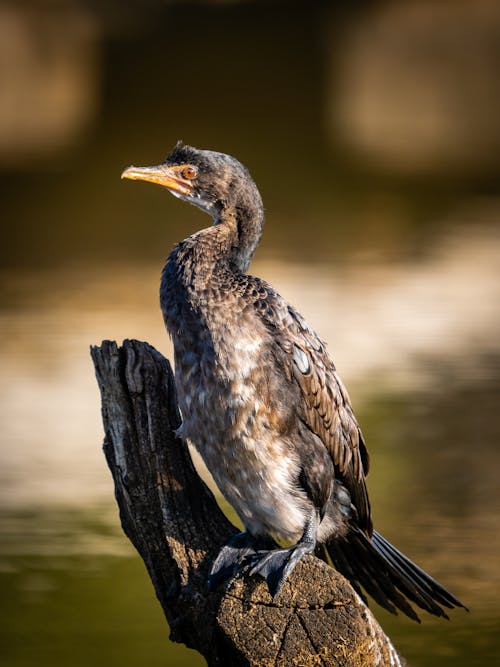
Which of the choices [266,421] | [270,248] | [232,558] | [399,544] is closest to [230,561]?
[232,558]

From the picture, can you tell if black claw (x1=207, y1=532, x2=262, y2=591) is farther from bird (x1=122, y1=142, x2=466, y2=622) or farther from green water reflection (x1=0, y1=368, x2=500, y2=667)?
green water reflection (x1=0, y1=368, x2=500, y2=667)

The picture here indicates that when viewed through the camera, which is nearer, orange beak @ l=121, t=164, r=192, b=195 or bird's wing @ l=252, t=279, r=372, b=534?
bird's wing @ l=252, t=279, r=372, b=534

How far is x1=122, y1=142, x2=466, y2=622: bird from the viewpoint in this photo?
370 centimetres

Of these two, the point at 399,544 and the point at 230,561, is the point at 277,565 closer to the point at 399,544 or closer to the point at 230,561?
the point at 230,561

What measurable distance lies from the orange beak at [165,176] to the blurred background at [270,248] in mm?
2180

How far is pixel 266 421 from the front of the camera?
146 inches

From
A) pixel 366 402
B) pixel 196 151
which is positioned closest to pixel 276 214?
pixel 366 402

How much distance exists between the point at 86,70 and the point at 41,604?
14.7 meters

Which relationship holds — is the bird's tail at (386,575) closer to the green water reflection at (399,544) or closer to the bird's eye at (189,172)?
the bird's eye at (189,172)

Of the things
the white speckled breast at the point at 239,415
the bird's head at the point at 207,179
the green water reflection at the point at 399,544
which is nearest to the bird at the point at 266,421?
the white speckled breast at the point at 239,415

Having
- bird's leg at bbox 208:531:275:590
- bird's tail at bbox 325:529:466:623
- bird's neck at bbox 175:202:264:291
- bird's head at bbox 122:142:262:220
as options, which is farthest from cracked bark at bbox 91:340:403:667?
bird's head at bbox 122:142:262:220

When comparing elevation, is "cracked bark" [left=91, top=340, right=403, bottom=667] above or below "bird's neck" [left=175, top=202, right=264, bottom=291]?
below

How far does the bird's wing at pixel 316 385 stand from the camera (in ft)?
12.3

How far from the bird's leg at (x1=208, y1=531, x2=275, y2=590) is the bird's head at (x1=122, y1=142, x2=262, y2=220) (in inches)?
39.2
